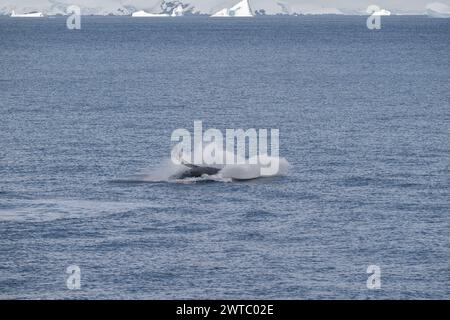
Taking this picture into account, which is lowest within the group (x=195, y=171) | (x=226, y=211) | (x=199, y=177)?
(x=226, y=211)

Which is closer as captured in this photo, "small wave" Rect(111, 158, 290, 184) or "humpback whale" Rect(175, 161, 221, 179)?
"small wave" Rect(111, 158, 290, 184)

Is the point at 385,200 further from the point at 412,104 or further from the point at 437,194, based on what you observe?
the point at 412,104

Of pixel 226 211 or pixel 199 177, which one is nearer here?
pixel 226 211

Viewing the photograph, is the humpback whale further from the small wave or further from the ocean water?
the ocean water

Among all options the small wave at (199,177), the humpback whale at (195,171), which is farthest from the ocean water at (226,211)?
the humpback whale at (195,171)

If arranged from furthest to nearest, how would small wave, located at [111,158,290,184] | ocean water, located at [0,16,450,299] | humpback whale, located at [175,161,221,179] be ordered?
humpback whale, located at [175,161,221,179], small wave, located at [111,158,290,184], ocean water, located at [0,16,450,299]

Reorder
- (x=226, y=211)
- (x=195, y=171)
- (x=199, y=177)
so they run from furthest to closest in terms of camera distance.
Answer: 1. (x=195, y=171)
2. (x=199, y=177)
3. (x=226, y=211)

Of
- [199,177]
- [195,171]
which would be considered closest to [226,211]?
[199,177]

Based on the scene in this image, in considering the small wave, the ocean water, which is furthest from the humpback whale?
the ocean water

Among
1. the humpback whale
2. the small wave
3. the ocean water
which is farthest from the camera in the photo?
the humpback whale

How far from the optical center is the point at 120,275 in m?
61.4

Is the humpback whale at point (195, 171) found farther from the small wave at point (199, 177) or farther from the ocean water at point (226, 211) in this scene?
the ocean water at point (226, 211)

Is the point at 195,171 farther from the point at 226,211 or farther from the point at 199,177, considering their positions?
the point at 226,211
